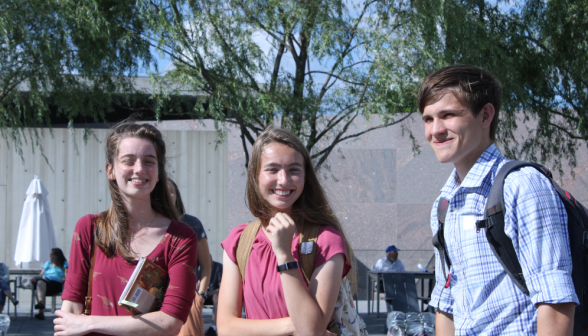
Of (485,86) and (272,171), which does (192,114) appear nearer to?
(272,171)

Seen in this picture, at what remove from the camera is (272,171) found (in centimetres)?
220

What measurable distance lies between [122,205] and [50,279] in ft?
25.5

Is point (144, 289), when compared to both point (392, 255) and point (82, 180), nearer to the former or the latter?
point (392, 255)

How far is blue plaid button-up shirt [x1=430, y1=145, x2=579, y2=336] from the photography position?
54.7 inches

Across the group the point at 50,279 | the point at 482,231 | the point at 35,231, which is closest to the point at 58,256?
the point at 50,279

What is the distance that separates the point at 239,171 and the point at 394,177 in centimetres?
392

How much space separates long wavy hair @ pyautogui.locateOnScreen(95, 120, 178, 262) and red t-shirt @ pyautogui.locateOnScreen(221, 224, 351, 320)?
1.67ft

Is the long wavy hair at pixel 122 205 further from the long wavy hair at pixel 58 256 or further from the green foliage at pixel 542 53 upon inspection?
the long wavy hair at pixel 58 256

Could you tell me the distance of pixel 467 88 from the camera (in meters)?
1.68

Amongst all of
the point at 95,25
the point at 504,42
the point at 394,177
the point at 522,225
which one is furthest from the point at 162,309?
the point at 394,177

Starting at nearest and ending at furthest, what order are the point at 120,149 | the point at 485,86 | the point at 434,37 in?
the point at 485,86
the point at 120,149
the point at 434,37

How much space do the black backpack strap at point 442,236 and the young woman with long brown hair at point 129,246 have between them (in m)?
1.06

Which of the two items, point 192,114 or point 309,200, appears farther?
point 192,114

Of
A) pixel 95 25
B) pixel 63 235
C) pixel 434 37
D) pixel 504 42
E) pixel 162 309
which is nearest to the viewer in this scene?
pixel 162 309
